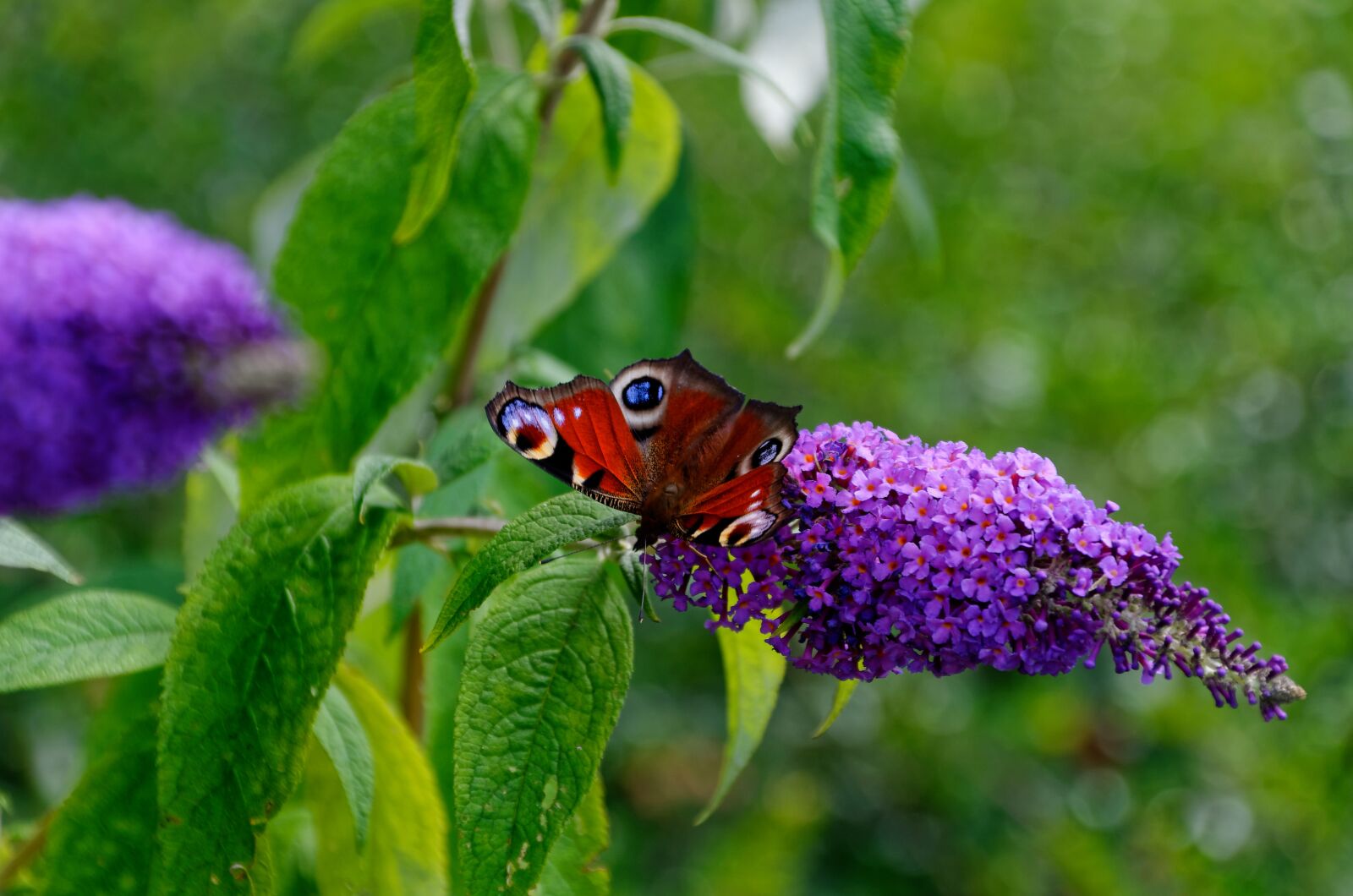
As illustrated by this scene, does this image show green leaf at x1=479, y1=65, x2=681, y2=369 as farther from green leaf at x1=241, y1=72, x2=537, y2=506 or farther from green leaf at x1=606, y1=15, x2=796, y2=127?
green leaf at x1=241, y1=72, x2=537, y2=506

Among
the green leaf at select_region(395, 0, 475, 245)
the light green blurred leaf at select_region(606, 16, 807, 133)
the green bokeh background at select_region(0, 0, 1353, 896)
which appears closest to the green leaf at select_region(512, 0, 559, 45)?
the light green blurred leaf at select_region(606, 16, 807, 133)

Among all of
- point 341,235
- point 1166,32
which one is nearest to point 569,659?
point 341,235

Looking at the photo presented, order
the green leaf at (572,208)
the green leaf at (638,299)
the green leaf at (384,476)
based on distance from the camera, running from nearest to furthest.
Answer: the green leaf at (384,476) < the green leaf at (572,208) < the green leaf at (638,299)

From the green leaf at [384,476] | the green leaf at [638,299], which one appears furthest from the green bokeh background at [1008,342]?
the green leaf at [384,476]

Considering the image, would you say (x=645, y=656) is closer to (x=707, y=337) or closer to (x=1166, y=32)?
(x=707, y=337)

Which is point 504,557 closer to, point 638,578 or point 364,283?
point 638,578

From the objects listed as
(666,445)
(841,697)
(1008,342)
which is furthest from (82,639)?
(1008,342)

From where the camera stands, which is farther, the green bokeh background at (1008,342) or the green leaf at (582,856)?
the green bokeh background at (1008,342)

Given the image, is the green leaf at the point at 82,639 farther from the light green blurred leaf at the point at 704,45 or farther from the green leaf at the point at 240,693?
the light green blurred leaf at the point at 704,45
